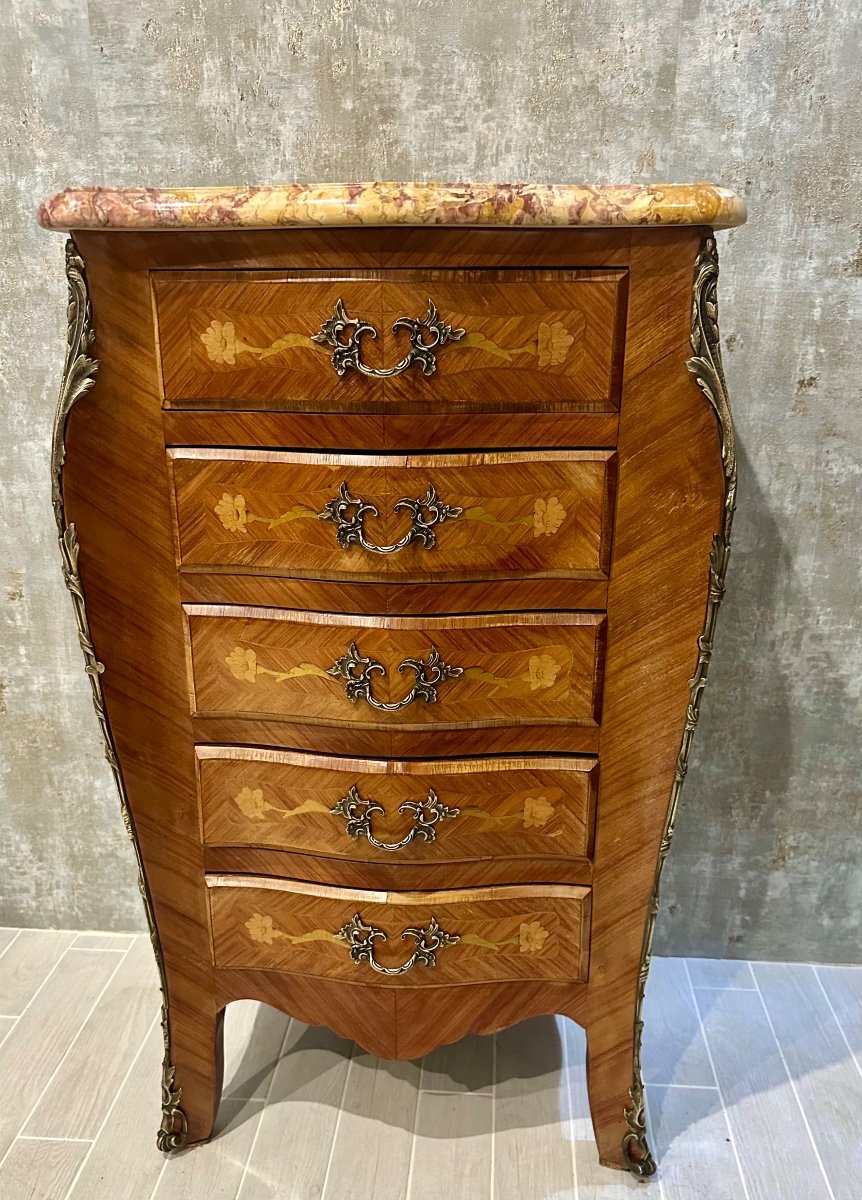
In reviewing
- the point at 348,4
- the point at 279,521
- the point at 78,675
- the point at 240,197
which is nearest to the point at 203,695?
the point at 279,521

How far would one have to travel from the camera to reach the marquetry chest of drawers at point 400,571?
1052 mm

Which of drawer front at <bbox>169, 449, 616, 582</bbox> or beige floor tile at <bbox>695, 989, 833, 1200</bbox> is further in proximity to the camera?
beige floor tile at <bbox>695, 989, 833, 1200</bbox>

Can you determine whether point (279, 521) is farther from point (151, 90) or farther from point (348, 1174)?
point (348, 1174)

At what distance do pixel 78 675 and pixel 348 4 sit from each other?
1.27 m

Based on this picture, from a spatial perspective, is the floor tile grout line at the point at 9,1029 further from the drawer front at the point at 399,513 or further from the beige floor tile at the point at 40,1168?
the drawer front at the point at 399,513

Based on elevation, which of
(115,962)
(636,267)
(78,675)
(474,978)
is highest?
(636,267)

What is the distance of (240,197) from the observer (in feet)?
3.29

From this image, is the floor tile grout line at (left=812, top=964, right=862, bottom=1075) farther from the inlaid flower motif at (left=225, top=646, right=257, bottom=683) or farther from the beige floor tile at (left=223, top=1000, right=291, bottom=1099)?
the inlaid flower motif at (left=225, top=646, right=257, bottom=683)

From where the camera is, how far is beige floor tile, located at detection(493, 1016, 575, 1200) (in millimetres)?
1457

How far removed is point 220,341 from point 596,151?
2.60 feet

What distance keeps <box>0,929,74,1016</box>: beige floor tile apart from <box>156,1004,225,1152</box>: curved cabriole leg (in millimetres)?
492

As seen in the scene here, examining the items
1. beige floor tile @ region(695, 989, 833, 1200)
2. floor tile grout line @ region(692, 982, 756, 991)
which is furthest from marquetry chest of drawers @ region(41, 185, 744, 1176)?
floor tile grout line @ region(692, 982, 756, 991)

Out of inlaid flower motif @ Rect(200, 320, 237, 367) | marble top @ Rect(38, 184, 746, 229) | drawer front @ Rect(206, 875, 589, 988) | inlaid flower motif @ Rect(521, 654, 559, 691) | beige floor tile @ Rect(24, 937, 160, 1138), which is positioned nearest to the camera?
marble top @ Rect(38, 184, 746, 229)

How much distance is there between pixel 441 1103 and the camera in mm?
1597
